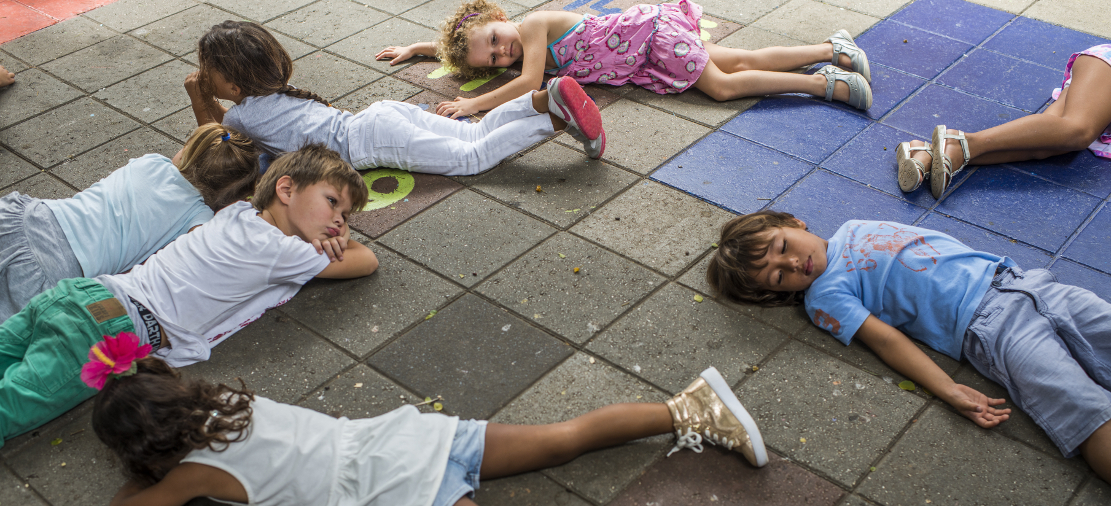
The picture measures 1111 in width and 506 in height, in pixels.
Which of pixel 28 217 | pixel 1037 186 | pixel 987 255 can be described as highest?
pixel 28 217

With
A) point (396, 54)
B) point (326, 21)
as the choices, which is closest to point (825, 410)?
point (396, 54)

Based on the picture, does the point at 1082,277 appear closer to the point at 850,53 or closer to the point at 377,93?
the point at 850,53

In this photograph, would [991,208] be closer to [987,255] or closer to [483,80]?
[987,255]

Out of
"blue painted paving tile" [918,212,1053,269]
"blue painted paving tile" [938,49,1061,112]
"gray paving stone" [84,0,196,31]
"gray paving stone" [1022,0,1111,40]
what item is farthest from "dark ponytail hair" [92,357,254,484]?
"gray paving stone" [1022,0,1111,40]

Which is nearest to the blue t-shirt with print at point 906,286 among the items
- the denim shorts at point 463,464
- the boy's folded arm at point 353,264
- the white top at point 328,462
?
the denim shorts at point 463,464

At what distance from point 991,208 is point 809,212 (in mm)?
804

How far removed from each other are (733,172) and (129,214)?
8.54ft

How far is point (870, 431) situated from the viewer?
8.17ft

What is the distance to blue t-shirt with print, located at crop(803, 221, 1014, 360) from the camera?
2.70 m

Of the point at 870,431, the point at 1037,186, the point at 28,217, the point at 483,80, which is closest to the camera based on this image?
the point at 870,431

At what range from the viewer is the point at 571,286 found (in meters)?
3.11

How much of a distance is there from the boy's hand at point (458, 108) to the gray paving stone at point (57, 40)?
268cm

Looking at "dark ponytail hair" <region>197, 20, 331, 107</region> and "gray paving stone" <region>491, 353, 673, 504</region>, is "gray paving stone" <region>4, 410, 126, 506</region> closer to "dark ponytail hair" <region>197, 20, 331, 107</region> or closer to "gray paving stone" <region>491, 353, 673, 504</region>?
"gray paving stone" <region>491, 353, 673, 504</region>

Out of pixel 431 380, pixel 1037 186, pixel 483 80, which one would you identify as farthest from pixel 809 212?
pixel 483 80
